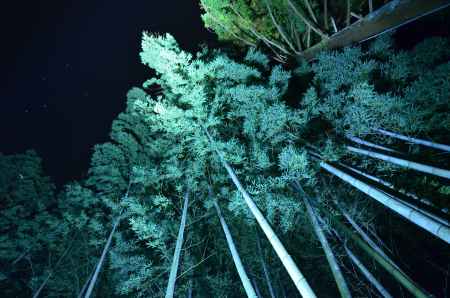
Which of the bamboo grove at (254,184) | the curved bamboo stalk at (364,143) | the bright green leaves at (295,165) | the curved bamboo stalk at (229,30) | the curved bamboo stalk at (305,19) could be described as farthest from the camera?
the curved bamboo stalk at (229,30)

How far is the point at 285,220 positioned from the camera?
5.55m

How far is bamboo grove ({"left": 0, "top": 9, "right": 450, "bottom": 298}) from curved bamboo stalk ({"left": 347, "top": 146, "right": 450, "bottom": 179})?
0.10 ft

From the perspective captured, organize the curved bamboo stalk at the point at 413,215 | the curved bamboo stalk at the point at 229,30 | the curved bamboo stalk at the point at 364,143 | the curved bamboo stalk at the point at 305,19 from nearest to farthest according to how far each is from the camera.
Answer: the curved bamboo stalk at the point at 413,215
the curved bamboo stalk at the point at 364,143
the curved bamboo stalk at the point at 305,19
the curved bamboo stalk at the point at 229,30

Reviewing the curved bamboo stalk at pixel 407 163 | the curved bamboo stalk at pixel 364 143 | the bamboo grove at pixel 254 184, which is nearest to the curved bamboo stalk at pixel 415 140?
the bamboo grove at pixel 254 184

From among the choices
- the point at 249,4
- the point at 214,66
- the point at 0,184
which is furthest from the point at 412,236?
the point at 0,184

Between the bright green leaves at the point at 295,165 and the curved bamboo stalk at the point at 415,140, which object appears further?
the bright green leaves at the point at 295,165

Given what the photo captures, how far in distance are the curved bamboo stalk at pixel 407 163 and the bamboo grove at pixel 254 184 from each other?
0.10 ft

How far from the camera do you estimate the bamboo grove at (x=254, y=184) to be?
4543 mm

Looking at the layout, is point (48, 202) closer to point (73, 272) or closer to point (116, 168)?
point (73, 272)

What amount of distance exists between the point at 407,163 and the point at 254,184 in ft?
9.29

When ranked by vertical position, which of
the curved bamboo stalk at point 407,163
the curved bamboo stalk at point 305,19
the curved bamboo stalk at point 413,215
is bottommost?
the curved bamboo stalk at point 413,215

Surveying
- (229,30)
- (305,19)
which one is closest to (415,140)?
(305,19)

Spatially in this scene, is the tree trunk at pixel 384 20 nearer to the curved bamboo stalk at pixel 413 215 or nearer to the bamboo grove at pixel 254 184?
the bamboo grove at pixel 254 184

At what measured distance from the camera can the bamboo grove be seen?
14.9 ft
